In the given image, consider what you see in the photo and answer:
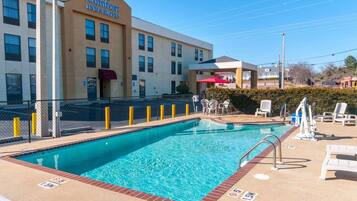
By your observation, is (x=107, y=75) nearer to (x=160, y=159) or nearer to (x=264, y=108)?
(x=264, y=108)

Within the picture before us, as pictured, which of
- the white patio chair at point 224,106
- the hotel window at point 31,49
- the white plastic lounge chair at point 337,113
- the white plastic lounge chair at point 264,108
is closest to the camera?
the white plastic lounge chair at point 337,113

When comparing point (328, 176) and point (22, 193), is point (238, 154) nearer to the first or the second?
point (328, 176)

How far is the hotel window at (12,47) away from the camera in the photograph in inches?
768

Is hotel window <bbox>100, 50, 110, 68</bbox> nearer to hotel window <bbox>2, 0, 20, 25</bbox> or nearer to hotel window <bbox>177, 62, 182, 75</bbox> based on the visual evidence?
hotel window <bbox>2, 0, 20, 25</bbox>

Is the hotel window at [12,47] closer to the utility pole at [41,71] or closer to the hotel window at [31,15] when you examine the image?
the hotel window at [31,15]

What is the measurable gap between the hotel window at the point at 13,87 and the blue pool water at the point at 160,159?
48.1 ft

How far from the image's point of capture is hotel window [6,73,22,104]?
19.9 metres

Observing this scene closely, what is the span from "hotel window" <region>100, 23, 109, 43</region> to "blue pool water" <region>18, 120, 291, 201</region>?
61.3 ft

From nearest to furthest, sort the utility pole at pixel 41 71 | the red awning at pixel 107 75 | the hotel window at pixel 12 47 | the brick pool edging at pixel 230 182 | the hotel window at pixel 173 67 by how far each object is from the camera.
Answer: the brick pool edging at pixel 230 182, the utility pole at pixel 41 71, the hotel window at pixel 12 47, the red awning at pixel 107 75, the hotel window at pixel 173 67

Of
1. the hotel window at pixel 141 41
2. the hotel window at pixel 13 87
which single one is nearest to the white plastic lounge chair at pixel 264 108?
the hotel window at pixel 13 87

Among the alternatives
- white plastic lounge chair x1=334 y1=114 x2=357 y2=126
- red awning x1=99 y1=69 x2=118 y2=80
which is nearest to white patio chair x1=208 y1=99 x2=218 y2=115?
white plastic lounge chair x1=334 y1=114 x2=357 y2=126

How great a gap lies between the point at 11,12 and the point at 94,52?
7910 mm

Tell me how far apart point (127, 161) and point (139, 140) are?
8.24ft

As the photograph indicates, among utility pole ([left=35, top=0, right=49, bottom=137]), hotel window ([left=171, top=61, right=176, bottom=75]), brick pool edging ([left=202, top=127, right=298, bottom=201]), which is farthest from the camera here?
hotel window ([left=171, top=61, right=176, bottom=75])
